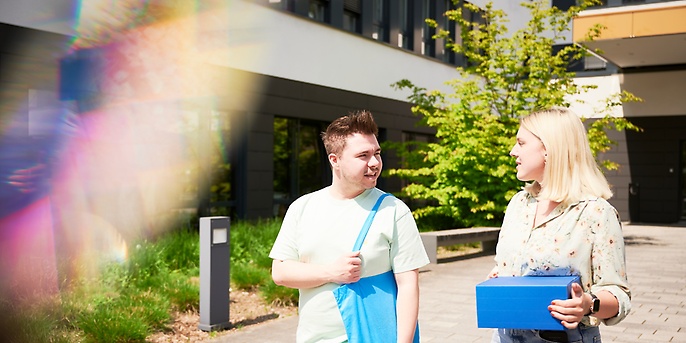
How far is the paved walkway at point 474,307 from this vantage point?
23.3ft

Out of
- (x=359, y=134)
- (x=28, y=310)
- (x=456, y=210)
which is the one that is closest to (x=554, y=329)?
(x=359, y=134)

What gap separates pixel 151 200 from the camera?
503 inches

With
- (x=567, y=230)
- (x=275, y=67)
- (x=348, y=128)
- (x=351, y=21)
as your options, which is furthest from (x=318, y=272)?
(x=351, y=21)

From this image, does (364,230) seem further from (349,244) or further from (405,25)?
(405,25)

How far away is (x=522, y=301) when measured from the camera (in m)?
2.63

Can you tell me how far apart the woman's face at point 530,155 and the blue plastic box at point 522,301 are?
52 centimetres

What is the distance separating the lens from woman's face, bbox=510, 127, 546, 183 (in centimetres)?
302

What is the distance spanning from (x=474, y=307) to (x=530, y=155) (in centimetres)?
600

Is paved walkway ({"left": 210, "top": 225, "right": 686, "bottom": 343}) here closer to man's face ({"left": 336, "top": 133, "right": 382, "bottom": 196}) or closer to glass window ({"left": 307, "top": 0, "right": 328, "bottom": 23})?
man's face ({"left": 336, "top": 133, "right": 382, "bottom": 196})

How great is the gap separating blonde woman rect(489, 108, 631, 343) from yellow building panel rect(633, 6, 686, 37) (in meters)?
17.4

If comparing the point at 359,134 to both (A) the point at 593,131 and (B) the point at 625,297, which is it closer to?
(B) the point at 625,297

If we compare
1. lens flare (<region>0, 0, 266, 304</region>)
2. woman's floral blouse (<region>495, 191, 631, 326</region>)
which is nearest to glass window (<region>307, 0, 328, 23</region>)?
lens flare (<region>0, 0, 266, 304</region>)

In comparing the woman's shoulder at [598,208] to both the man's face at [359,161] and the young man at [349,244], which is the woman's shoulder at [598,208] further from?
the man's face at [359,161]

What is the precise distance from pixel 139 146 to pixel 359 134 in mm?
10165
